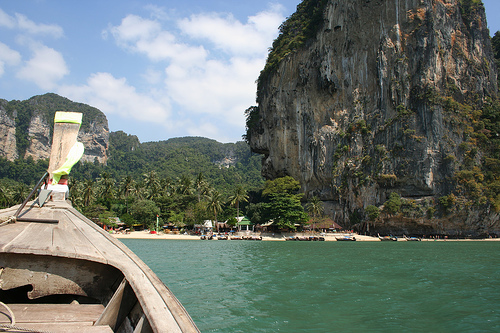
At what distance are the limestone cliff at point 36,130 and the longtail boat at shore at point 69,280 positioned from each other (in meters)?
130

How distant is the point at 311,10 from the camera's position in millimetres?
57750

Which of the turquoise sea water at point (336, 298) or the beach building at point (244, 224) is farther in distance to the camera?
the beach building at point (244, 224)

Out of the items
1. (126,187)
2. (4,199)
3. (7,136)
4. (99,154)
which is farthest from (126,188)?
(99,154)

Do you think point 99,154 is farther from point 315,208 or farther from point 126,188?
point 315,208

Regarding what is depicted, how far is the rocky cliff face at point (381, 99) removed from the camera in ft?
147

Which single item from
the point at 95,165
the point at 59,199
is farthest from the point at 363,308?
the point at 95,165

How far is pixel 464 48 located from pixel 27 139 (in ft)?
418

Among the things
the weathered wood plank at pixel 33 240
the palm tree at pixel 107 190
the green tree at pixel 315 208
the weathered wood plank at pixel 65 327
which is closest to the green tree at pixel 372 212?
the green tree at pixel 315 208

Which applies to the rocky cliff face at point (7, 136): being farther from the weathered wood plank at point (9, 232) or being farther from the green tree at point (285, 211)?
the weathered wood plank at point (9, 232)

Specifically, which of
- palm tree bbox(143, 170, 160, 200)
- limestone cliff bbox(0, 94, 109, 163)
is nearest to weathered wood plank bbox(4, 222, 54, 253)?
palm tree bbox(143, 170, 160, 200)

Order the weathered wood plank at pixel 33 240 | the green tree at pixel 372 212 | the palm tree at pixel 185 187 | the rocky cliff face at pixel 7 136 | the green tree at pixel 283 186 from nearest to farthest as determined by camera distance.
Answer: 1. the weathered wood plank at pixel 33 240
2. the green tree at pixel 372 212
3. the green tree at pixel 283 186
4. the palm tree at pixel 185 187
5. the rocky cliff face at pixel 7 136

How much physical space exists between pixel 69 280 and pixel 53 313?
0.51 metres

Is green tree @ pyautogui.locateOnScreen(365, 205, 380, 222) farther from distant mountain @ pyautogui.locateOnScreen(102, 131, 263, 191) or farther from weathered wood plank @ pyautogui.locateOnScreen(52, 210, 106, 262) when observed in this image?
weathered wood plank @ pyautogui.locateOnScreen(52, 210, 106, 262)

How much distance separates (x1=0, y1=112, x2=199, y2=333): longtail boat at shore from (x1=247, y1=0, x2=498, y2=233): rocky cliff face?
46576 millimetres
